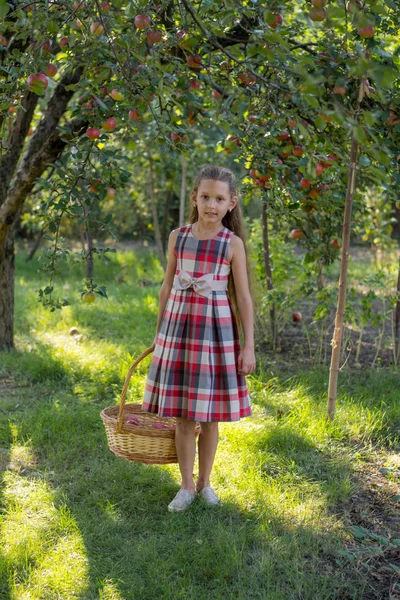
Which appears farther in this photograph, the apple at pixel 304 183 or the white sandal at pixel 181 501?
the apple at pixel 304 183

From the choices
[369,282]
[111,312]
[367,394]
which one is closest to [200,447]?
[367,394]

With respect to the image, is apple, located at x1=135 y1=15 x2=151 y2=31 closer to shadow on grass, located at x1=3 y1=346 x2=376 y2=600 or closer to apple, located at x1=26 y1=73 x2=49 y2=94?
apple, located at x1=26 y1=73 x2=49 y2=94

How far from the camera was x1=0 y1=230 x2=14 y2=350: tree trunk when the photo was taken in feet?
15.7

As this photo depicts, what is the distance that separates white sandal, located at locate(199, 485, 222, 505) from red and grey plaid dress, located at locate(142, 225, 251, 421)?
13.7 inches

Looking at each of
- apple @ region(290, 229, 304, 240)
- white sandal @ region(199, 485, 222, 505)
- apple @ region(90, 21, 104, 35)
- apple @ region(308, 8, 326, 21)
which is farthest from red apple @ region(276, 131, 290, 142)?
white sandal @ region(199, 485, 222, 505)

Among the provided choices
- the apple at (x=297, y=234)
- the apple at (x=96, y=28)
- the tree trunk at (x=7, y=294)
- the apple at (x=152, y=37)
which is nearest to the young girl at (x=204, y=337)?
the apple at (x=152, y=37)

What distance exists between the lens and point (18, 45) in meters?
3.93

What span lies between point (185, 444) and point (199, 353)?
1.22ft

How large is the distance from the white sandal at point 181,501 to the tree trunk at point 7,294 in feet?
8.47

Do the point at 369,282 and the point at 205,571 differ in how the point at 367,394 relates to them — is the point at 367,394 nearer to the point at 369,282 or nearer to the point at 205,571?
the point at 369,282

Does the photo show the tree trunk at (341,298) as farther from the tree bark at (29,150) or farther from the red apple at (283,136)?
the tree bark at (29,150)

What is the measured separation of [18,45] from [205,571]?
3.03 m

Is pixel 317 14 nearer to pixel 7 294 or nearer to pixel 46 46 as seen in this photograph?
pixel 46 46

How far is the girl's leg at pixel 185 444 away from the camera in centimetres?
262
